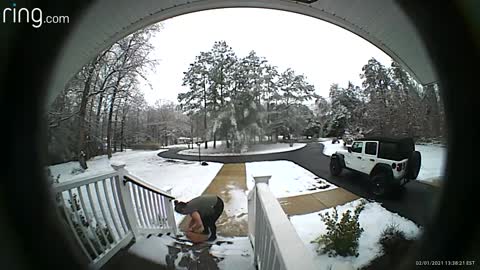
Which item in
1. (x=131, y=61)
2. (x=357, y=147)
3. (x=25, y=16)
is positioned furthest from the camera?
(x=131, y=61)

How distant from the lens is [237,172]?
0.97m

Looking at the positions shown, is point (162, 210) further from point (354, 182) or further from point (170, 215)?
point (354, 182)

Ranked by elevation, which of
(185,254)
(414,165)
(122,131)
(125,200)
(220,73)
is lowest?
(185,254)

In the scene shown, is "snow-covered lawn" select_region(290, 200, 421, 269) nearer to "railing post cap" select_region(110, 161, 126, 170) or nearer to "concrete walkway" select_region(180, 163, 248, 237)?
"concrete walkway" select_region(180, 163, 248, 237)

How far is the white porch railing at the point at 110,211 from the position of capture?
0.73 metres

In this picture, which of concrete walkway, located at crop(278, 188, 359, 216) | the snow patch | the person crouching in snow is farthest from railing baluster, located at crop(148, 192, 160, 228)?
the snow patch

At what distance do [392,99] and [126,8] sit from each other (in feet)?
3.74

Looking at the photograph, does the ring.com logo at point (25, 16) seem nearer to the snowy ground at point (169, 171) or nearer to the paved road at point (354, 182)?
the snowy ground at point (169, 171)

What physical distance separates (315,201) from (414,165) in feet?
1.25

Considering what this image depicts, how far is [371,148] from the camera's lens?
0.74 metres

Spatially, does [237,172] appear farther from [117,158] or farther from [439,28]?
[439,28]

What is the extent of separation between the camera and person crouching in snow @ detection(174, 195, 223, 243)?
0.92 metres

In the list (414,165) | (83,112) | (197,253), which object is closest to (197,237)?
(197,253)

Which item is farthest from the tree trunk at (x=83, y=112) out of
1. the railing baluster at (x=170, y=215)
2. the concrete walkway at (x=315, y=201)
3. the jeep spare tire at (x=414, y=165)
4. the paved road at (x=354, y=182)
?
the jeep spare tire at (x=414, y=165)
